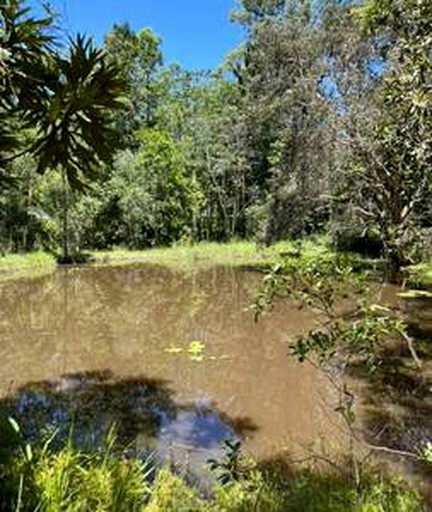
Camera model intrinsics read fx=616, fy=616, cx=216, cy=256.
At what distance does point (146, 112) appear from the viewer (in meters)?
29.4

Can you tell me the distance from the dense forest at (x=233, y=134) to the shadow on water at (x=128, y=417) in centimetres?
219

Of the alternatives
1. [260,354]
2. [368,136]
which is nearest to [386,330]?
[260,354]

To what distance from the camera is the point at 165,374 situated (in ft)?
24.8

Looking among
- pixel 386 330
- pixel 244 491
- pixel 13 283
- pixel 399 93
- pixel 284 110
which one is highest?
pixel 284 110

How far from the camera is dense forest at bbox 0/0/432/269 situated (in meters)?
3.85

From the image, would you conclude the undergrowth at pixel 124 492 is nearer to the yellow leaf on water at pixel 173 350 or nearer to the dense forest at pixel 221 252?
the dense forest at pixel 221 252

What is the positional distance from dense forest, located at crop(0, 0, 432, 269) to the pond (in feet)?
7.02

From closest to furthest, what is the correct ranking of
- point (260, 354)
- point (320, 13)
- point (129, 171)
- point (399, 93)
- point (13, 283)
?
point (399, 93) < point (260, 354) < point (13, 283) < point (320, 13) < point (129, 171)

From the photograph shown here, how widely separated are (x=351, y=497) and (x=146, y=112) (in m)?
27.8

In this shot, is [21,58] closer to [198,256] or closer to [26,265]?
[26,265]

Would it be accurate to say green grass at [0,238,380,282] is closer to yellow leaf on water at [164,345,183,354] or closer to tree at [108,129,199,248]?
tree at [108,129,199,248]

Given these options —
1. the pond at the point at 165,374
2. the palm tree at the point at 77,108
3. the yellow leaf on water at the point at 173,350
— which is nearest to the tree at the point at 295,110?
the pond at the point at 165,374

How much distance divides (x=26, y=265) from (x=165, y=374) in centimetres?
1177

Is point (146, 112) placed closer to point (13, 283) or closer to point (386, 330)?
point (13, 283)
